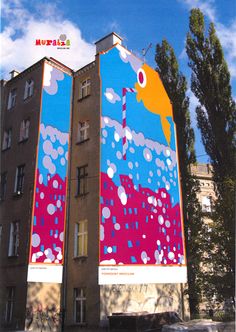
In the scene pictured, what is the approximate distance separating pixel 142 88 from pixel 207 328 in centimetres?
1513

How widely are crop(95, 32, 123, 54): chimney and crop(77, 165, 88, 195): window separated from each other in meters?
8.33

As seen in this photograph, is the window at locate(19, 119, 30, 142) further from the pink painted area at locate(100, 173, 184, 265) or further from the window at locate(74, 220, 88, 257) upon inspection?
the window at locate(74, 220, 88, 257)

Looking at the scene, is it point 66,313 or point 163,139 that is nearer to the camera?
point 66,313

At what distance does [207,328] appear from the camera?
45.5 ft

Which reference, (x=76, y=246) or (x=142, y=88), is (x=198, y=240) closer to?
(x=76, y=246)

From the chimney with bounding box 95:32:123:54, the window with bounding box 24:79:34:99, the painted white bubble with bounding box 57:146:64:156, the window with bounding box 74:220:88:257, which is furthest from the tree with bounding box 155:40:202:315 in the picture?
the window with bounding box 24:79:34:99

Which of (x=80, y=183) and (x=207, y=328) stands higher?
(x=80, y=183)

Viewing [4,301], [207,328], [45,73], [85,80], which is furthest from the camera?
[85,80]

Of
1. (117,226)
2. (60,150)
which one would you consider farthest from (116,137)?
(117,226)

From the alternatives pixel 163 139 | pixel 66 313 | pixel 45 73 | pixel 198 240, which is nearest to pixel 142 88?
pixel 163 139

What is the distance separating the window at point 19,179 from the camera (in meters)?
21.0

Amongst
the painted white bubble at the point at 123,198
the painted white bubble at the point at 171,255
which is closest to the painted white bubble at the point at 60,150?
the painted white bubble at the point at 123,198

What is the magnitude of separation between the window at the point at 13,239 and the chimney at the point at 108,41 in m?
12.4

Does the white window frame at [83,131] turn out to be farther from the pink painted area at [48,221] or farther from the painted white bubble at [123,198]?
the painted white bubble at [123,198]
